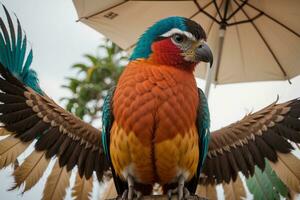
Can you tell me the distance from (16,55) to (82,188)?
3.86ft

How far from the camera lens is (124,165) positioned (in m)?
3.01

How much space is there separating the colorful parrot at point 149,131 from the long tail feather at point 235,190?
1.9 inches

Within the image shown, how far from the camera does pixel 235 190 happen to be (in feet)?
12.1

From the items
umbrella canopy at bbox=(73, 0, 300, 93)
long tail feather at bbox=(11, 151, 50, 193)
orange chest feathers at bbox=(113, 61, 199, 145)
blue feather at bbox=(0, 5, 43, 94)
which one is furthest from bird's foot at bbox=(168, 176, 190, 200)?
umbrella canopy at bbox=(73, 0, 300, 93)

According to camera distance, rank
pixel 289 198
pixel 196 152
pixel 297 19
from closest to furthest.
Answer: pixel 196 152, pixel 289 198, pixel 297 19

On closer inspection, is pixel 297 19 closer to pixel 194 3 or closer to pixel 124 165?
pixel 194 3

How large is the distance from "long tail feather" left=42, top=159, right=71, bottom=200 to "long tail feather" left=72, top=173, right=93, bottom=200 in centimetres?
10

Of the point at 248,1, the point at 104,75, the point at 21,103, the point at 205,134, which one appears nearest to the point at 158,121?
the point at 205,134

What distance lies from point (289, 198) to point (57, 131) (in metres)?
1.79

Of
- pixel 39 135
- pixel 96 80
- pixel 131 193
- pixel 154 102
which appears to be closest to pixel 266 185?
pixel 131 193

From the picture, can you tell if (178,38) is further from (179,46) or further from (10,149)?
(10,149)

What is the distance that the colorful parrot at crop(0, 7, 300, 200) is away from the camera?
293cm

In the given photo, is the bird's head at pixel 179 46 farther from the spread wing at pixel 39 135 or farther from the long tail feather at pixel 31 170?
the long tail feather at pixel 31 170

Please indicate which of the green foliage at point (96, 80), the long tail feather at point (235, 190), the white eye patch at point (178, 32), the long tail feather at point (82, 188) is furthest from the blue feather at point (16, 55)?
the green foliage at point (96, 80)
